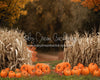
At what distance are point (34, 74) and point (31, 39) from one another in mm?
8849

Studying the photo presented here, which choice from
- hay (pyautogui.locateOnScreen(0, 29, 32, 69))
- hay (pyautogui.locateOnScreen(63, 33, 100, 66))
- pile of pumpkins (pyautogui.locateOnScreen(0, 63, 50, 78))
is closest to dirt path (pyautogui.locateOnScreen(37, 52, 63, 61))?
hay (pyautogui.locateOnScreen(63, 33, 100, 66))

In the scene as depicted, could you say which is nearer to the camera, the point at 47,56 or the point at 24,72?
the point at 24,72

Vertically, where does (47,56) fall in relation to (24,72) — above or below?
below

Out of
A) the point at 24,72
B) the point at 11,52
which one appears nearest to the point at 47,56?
the point at 11,52

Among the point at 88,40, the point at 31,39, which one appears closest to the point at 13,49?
the point at 88,40

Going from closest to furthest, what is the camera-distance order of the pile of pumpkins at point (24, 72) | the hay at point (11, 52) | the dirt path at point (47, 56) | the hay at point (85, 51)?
the pile of pumpkins at point (24, 72)
the hay at point (11, 52)
the hay at point (85, 51)
the dirt path at point (47, 56)

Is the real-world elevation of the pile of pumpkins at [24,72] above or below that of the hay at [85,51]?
below

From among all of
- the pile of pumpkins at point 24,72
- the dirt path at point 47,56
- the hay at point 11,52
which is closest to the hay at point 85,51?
the pile of pumpkins at point 24,72

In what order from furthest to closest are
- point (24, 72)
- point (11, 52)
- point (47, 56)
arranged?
point (47, 56)
point (11, 52)
point (24, 72)

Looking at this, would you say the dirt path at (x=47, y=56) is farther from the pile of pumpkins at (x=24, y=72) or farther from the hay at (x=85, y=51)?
the pile of pumpkins at (x=24, y=72)

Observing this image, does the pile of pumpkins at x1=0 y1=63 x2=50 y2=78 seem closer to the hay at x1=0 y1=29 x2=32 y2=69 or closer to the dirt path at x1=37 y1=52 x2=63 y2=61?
the hay at x1=0 y1=29 x2=32 y2=69

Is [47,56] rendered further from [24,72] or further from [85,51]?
[24,72]

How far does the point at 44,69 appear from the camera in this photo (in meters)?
4.99

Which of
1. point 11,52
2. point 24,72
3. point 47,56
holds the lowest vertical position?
point 47,56
